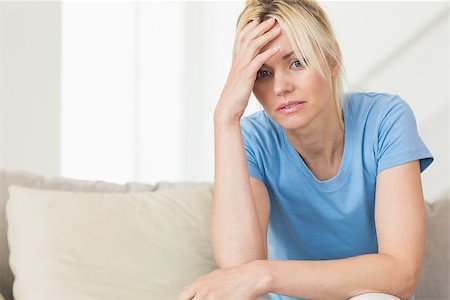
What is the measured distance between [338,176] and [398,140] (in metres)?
0.19

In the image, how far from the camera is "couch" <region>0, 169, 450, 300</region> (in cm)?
183

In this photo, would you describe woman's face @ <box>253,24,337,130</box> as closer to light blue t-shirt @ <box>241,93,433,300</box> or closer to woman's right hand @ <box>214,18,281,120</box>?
woman's right hand @ <box>214,18,281,120</box>

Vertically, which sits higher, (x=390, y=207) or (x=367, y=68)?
(x=367, y=68)

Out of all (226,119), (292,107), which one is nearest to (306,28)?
(292,107)

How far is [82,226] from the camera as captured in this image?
74.7 inches

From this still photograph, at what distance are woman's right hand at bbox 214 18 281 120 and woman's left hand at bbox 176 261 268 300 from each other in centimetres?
41

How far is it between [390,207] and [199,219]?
618 millimetres

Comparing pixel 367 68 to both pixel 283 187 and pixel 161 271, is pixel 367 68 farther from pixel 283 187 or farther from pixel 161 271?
pixel 161 271

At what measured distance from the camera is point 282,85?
1.61 meters

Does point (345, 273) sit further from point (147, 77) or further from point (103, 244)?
point (147, 77)

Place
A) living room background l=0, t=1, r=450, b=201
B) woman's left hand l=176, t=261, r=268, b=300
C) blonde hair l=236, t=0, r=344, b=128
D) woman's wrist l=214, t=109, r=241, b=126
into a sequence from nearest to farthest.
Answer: woman's left hand l=176, t=261, r=268, b=300, blonde hair l=236, t=0, r=344, b=128, woman's wrist l=214, t=109, r=241, b=126, living room background l=0, t=1, r=450, b=201

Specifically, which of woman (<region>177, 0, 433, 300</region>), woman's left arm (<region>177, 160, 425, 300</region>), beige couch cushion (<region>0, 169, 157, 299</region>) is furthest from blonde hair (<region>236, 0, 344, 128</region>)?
beige couch cushion (<region>0, 169, 157, 299</region>)

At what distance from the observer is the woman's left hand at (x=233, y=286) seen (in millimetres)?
1468

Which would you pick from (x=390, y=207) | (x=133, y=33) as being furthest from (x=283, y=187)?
(x=133, y=33)
